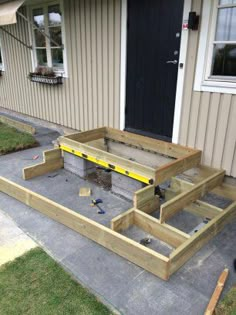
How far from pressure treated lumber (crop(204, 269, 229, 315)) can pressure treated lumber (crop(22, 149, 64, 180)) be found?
295 centimetres

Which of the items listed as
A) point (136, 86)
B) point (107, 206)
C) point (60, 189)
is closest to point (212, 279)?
point (107, 206)

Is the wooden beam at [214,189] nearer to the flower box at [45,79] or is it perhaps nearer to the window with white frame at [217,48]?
the window with white frame at [217,48]

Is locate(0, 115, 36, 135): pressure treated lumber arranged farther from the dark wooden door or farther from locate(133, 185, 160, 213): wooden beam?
locate(133, 185, 160, 213): wooden beam

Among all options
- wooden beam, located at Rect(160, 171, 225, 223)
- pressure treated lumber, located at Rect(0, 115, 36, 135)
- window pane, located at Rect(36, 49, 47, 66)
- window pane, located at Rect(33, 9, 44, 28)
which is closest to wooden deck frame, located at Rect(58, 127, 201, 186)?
wooden beam, located at Rect(160, 171, 225, 223)

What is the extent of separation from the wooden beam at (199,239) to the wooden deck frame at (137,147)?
77cm

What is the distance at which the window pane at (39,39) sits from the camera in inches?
242

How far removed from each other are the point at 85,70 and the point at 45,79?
1.25m

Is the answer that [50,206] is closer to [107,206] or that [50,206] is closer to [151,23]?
[107,206]

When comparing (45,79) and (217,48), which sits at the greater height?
(217,48)

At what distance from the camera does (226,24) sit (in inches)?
129

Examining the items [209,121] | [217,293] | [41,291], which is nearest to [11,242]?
[41,291]

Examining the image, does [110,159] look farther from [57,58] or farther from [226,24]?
[57,58]

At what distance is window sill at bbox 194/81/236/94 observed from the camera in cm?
334

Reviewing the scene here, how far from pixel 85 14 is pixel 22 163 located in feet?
9.51
